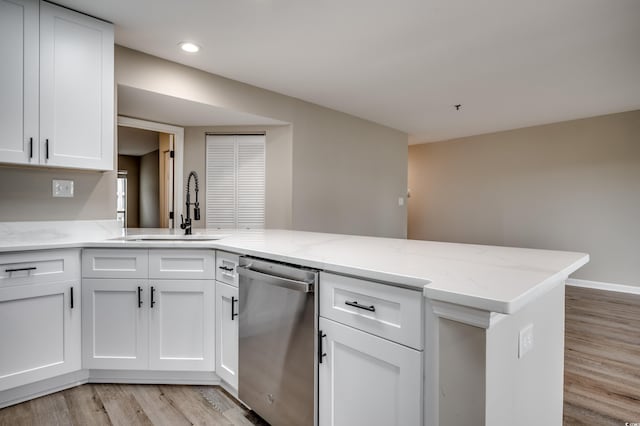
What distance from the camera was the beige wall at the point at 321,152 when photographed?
3037mm

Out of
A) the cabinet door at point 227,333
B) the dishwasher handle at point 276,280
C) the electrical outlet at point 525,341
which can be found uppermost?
the dishwasher handle at point 276,280

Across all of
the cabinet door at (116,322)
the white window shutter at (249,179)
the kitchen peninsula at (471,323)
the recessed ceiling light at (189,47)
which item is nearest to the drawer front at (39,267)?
the cabinet door at (116,322)

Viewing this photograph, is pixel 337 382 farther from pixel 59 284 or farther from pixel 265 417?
pixel 59 284

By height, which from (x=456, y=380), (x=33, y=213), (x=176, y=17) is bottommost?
(x=456, y=380)

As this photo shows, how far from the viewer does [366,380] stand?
1.25 metres

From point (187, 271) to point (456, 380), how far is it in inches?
65.3

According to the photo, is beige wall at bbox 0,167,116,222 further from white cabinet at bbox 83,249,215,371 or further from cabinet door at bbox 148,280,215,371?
cabinet door at bbox 148,280,215,371

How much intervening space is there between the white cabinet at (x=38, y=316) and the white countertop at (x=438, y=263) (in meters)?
0.11

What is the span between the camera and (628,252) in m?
4.68

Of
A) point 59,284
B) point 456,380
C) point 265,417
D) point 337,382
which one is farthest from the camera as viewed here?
point 59,284

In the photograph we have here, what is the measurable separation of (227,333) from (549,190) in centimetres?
537

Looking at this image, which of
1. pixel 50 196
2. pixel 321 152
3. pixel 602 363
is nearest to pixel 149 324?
pixel 50 196

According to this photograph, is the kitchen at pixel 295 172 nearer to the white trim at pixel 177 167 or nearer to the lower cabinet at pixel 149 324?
the white trim at pixel 177 167

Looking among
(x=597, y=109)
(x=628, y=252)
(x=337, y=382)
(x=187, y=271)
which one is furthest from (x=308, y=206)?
(x=628, y=252)
